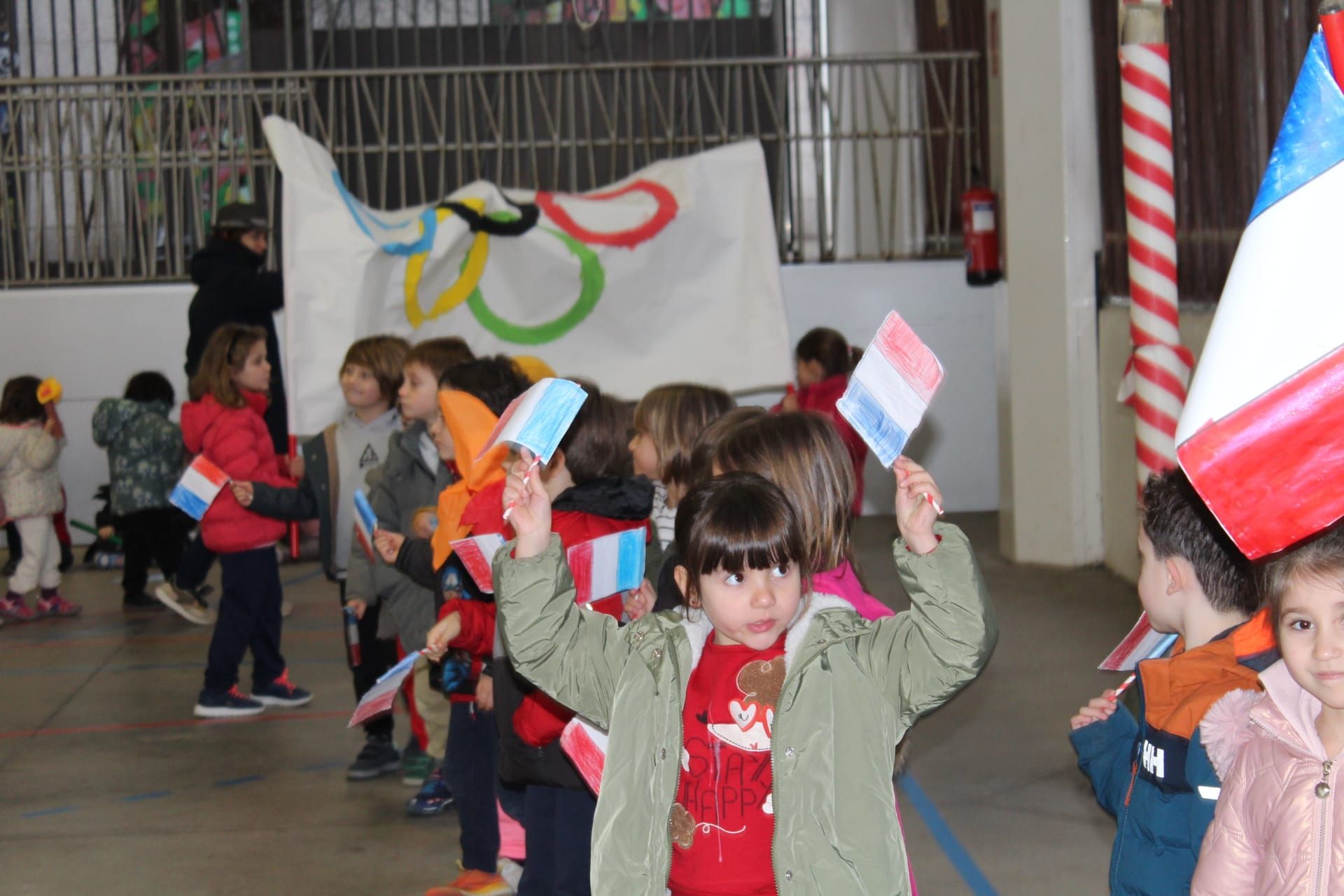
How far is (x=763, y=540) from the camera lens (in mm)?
2348

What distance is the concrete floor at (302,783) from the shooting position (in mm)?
4254

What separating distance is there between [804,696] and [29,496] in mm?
6943

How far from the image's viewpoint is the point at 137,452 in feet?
26.9

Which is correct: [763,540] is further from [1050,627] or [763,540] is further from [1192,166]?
[1192,166]

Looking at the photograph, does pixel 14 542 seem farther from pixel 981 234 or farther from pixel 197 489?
pixel 981 234

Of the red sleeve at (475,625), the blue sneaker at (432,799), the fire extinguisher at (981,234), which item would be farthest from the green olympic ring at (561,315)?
the red sleeve at (475,625)

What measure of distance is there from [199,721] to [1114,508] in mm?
4615

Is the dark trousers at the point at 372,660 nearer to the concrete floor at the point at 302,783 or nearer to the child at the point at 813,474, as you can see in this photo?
the concrete floor at the point at 302,783

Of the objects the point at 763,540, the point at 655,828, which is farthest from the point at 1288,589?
the point at 655,828

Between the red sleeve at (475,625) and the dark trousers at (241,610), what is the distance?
2573 mm

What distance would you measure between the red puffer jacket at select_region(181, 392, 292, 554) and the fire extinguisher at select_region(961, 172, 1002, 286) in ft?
16.2

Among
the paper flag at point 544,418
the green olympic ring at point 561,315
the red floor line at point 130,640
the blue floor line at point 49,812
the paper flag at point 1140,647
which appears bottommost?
the blue floor line at point 49,812

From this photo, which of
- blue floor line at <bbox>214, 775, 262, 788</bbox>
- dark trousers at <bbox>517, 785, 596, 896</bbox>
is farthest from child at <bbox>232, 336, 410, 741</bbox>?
dark trousers at <bbox>517, 785, 596, 896</bbox>

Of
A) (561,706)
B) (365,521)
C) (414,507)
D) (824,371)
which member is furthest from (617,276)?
(561,706)
